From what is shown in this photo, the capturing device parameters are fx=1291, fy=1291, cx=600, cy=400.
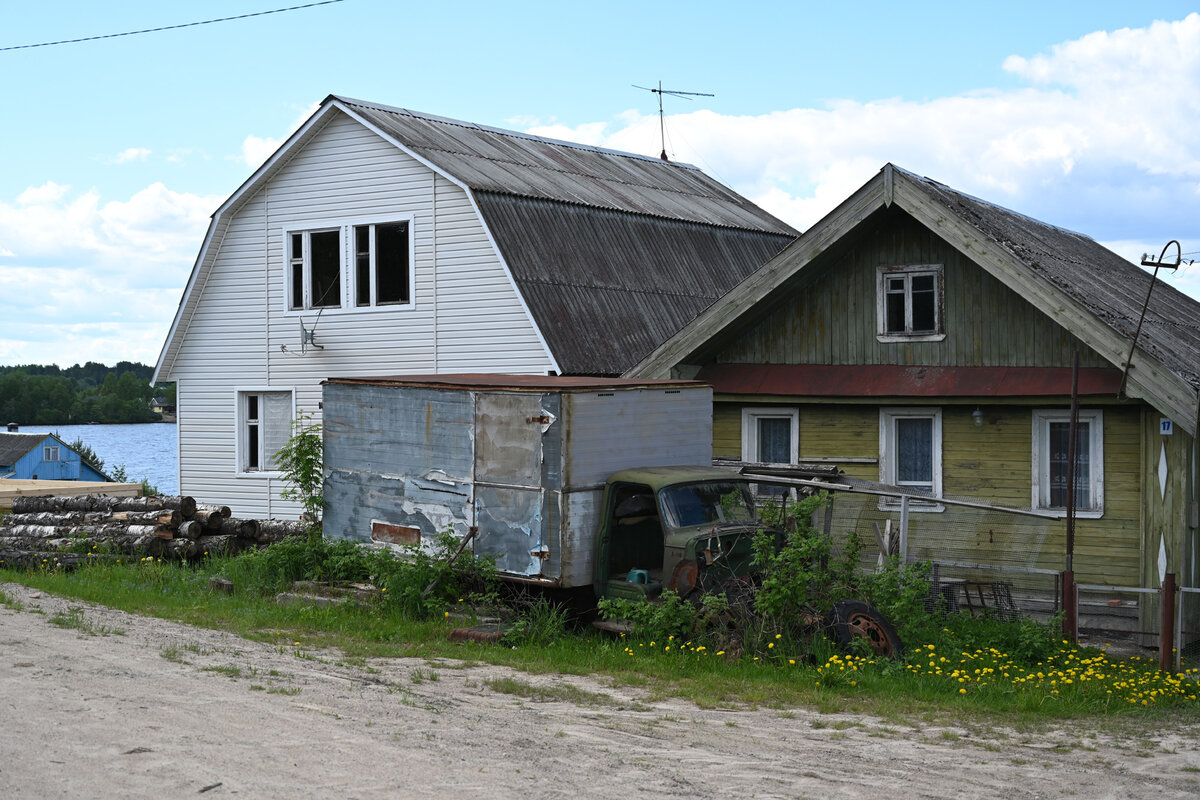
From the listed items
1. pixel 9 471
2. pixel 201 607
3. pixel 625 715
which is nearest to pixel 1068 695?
pixel 625 715

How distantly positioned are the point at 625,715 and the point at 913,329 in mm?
8172

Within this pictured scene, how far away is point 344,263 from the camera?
23.6 m

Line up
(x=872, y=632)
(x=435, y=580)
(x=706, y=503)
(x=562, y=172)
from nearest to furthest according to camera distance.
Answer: (x=872, y=632) → (x=706, y=503) → (x=435, y=580) → (x=562, y=172)

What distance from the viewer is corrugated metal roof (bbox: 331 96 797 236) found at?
23.0 metres

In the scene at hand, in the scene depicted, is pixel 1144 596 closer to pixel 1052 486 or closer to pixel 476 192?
pixel 1052 486

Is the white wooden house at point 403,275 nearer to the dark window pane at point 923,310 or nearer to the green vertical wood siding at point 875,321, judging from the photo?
the green vertical wood siding at point 875,321

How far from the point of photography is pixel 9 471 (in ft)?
170

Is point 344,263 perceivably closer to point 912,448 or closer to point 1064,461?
point 912,448

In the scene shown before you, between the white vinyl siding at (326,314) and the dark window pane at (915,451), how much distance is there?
6.82 meters

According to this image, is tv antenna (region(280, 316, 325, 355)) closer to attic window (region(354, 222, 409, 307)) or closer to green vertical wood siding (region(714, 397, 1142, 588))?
attic window (region(354, 222, 409, 307))

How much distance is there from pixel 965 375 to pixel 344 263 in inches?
489

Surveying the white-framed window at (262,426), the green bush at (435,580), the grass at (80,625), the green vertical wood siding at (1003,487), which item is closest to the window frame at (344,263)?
the white-framed window at (262,426)

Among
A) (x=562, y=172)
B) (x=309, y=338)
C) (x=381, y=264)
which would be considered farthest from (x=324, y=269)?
(x=562, y=172)

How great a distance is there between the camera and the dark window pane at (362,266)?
927 inches
